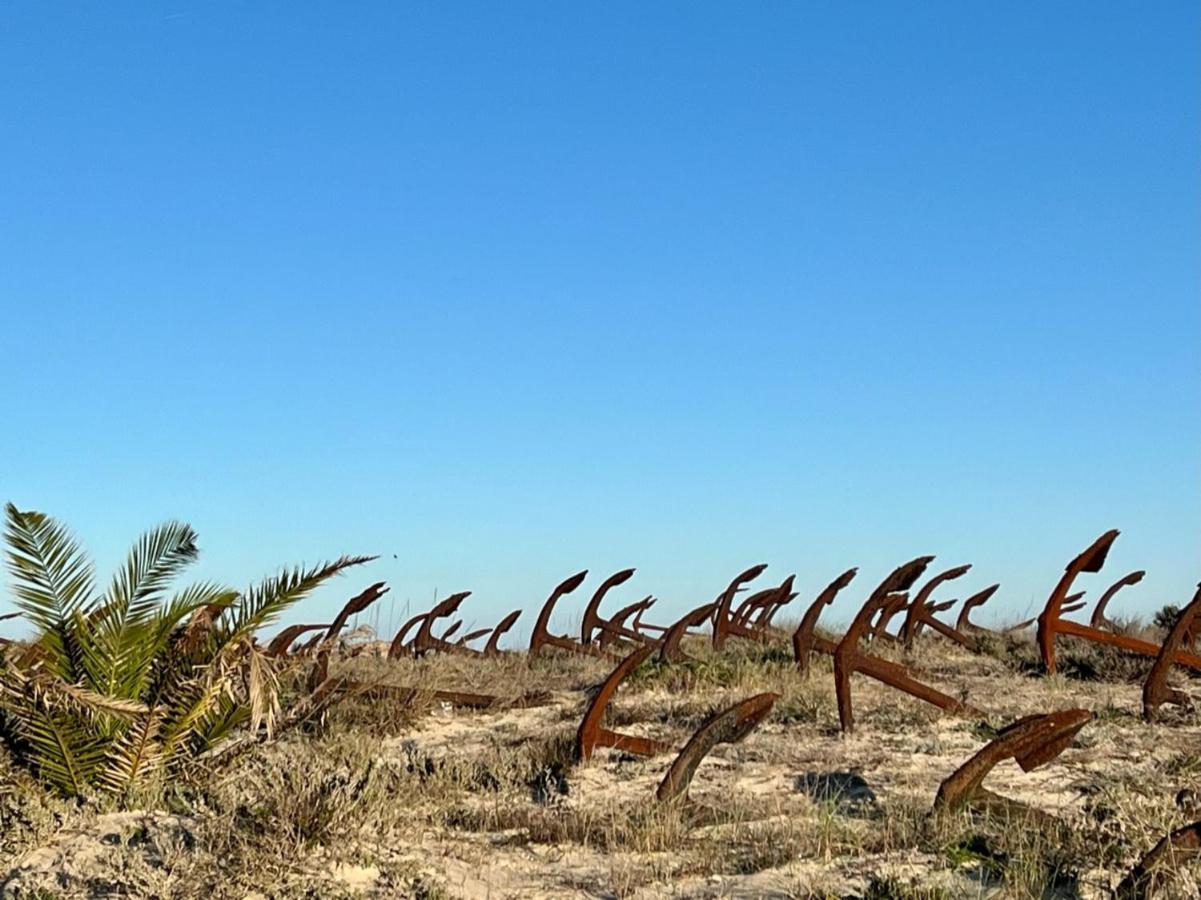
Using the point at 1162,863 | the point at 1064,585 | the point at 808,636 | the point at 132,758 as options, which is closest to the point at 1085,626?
the point at 1064,585

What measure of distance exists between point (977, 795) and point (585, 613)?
28.0 ft

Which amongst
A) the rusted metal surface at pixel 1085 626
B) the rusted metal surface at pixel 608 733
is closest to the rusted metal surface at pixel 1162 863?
the rusted metal surface at pixel 608 733

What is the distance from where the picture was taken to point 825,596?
32.0 ft

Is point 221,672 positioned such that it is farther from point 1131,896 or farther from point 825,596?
point 825,596

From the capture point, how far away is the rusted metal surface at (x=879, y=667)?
6914mm

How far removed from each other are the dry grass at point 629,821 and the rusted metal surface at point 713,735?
0.10 metres

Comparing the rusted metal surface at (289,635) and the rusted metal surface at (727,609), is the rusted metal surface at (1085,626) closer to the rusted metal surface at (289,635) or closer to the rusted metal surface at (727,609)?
the rusted metal surface at (727,609)

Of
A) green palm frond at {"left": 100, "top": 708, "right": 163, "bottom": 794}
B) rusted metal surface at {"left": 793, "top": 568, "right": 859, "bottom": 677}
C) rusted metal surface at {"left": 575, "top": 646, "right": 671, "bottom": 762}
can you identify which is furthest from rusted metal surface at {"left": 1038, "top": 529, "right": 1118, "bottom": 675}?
green palm frond at {"left": 100, "top": 708, "right": 163, "bottom": 794}

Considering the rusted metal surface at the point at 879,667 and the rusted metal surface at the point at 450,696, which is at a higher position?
the rusted metal surface at the point at 879,667

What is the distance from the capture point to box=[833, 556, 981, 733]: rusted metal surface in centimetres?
691

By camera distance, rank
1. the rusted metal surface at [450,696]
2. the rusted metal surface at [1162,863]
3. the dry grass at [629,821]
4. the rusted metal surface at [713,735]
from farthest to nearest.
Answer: the rusted metal surface at [450,696], the rusted metal surface at [713,735], the dry grass at [629,821], the rusted metal surface at [1162,863]

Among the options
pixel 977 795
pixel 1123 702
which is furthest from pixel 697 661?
pixel 977 795

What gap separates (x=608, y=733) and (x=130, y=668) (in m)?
2.58

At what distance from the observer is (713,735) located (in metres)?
5.66
